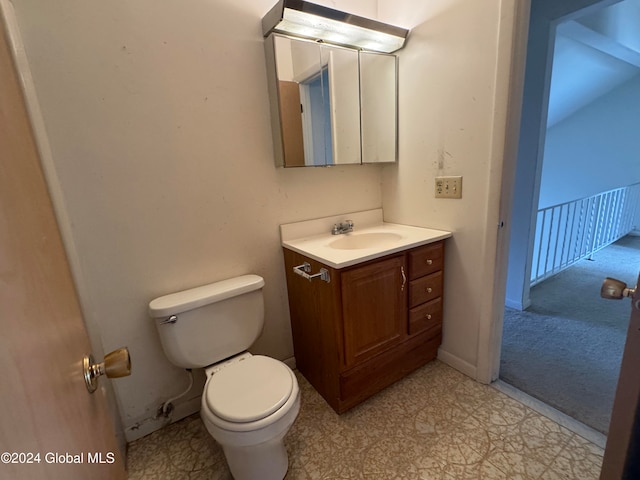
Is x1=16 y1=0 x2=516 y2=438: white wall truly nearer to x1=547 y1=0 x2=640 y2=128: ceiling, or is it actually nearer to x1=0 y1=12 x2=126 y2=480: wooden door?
x1=0 y1=12 x2=126 y2=480: wooden door

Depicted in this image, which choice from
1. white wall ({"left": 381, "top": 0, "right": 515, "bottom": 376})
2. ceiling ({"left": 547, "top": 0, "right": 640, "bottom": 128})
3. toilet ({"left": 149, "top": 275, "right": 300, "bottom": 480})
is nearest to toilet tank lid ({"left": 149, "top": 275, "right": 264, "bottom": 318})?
toilet ({"left": 149, "top": 275, "right": 300, "bottom": 480})

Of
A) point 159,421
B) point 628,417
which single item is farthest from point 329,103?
point 159,421

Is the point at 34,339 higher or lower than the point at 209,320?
higher

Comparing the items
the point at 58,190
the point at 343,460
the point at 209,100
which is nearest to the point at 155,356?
the point at 58,190

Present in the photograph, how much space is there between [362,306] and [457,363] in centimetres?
83

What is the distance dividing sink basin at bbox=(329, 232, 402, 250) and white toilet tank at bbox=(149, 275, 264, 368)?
0.57 meters

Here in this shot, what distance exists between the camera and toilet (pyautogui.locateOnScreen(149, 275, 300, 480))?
1.04 meters

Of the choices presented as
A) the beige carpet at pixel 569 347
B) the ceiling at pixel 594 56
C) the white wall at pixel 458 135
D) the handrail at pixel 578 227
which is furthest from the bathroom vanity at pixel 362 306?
the ceiling at pixel 594 56

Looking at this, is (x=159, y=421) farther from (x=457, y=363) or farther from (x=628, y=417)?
(x=628, y=417)

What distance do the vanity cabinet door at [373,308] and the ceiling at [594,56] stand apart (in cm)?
218

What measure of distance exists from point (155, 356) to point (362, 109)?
69.1 inches

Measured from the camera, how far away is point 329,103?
5.51 ft

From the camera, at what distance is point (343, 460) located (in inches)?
51.1

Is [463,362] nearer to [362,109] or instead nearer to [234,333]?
[234,333]
